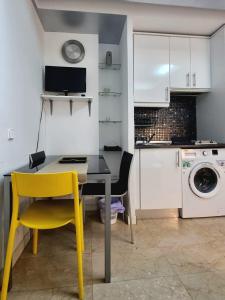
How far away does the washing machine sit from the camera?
2.63 m

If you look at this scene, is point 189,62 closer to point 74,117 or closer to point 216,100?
point 216,100

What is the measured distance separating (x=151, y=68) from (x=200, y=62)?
765 mm

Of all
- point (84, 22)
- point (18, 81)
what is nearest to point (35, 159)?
point (18, 81)

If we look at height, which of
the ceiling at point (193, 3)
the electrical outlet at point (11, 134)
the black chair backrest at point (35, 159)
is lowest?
the black chair backrest at point (35, 159)

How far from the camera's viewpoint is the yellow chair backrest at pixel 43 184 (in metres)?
1.24

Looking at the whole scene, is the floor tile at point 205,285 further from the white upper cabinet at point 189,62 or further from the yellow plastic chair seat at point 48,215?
the white upper cabinet at point 189,62

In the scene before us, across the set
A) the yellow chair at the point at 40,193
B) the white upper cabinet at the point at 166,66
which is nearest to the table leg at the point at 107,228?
the yellow chair at the point at 40,193

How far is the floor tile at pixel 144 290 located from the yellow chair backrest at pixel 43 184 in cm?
73

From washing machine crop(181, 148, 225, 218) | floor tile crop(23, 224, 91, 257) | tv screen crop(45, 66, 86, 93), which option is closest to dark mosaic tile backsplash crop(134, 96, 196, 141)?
washing machine crop(181, 148, 225, 218)

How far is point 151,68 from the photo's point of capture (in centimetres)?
288

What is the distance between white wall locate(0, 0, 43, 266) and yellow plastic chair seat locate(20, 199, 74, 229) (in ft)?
0.92

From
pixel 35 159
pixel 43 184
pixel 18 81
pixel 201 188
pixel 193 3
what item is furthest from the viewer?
pixel 201 188

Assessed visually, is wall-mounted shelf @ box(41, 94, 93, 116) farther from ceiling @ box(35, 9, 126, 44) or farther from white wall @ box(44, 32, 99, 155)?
ceiling @ box(35, 9, 126, 44)

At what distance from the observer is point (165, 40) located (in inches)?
115
